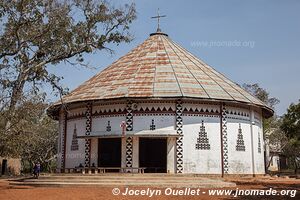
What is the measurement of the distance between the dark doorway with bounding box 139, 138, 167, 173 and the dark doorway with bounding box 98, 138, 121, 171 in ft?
4.88

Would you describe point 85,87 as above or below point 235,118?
above

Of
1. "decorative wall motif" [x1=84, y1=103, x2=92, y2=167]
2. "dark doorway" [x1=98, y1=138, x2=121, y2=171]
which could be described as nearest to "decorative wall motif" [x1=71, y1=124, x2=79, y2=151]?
"decorative wall motif" [x1=84, y1=103, x2=92, y2=167]

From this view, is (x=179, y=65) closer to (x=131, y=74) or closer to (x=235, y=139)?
(x=131, y=74)

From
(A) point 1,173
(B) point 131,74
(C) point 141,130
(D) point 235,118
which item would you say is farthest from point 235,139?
(A) point 1,173

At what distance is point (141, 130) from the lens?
2403 centimetres

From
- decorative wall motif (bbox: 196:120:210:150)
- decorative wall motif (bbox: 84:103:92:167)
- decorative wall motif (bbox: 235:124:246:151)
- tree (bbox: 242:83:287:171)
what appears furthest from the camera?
tree (bbox: 242:83:287:171)

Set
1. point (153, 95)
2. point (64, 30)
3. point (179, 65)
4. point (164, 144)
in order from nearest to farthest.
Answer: point (64, 30) → point (153, 95) → point (164, 144) → point (179, 65)

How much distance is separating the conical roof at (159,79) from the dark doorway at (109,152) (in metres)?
2.84

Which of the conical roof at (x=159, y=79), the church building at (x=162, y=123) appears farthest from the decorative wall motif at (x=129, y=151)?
the conical roof at (x=159, y=79)

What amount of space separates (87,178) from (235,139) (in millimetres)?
10447

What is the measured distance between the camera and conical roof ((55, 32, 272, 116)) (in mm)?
24609

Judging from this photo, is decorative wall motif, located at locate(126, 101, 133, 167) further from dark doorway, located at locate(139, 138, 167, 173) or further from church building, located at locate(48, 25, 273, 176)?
dark doorway, located at locate(139, 138, 167, 173)

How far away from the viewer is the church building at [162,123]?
24.1 m

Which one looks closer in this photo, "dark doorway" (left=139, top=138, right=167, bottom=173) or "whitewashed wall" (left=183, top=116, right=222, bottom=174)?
"whitewashed wall" (left=183, top=116, right=222, bottom=174)
